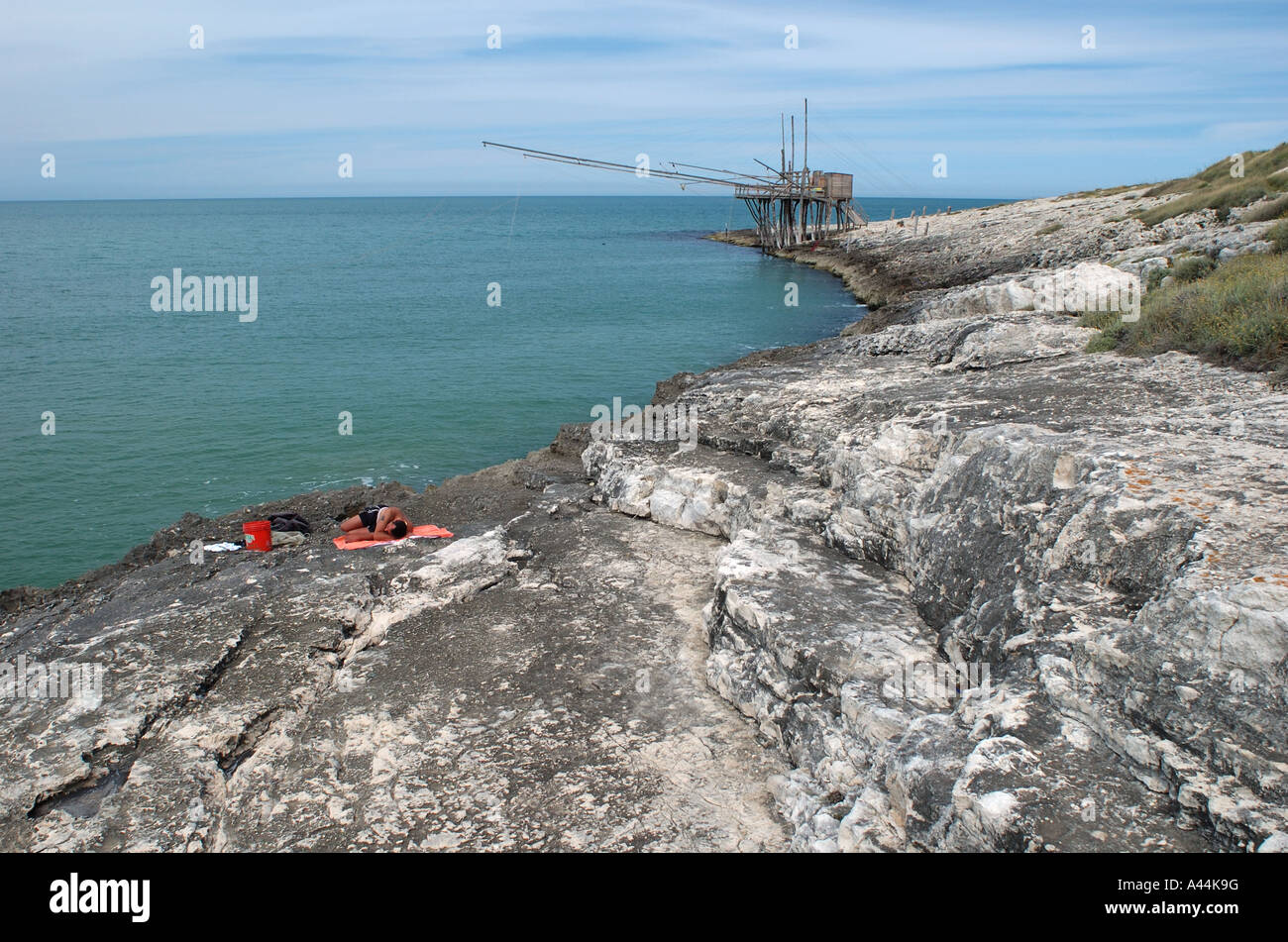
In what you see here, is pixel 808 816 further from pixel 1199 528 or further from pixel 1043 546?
pixel 1199 528

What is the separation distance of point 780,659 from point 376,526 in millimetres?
6509

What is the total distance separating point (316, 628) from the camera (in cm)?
818

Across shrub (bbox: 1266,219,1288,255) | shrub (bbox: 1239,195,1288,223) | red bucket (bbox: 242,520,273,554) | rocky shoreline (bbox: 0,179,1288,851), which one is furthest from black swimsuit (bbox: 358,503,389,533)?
shrub (bbox: 1239,195,1288,223)

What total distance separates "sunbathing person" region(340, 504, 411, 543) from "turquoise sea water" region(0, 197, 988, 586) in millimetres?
5053

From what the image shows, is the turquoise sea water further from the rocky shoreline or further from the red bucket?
the rocky shoreline

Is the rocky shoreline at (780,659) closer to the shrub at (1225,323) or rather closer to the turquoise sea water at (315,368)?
the shrub at (1225,323)

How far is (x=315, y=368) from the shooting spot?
2772cm

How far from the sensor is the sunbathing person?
11.0 meters

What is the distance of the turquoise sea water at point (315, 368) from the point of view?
17109mm

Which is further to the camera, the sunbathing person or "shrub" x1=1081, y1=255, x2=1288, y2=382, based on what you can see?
the sunbathing person

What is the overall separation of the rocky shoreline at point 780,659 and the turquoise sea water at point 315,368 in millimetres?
6557

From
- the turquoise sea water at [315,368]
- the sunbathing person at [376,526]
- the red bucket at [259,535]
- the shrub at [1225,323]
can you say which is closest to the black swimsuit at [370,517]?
the sunbathing person at [376,526]

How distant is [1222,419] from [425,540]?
840 centimetres

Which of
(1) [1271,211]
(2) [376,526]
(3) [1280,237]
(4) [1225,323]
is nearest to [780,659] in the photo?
(2) [376,526]
